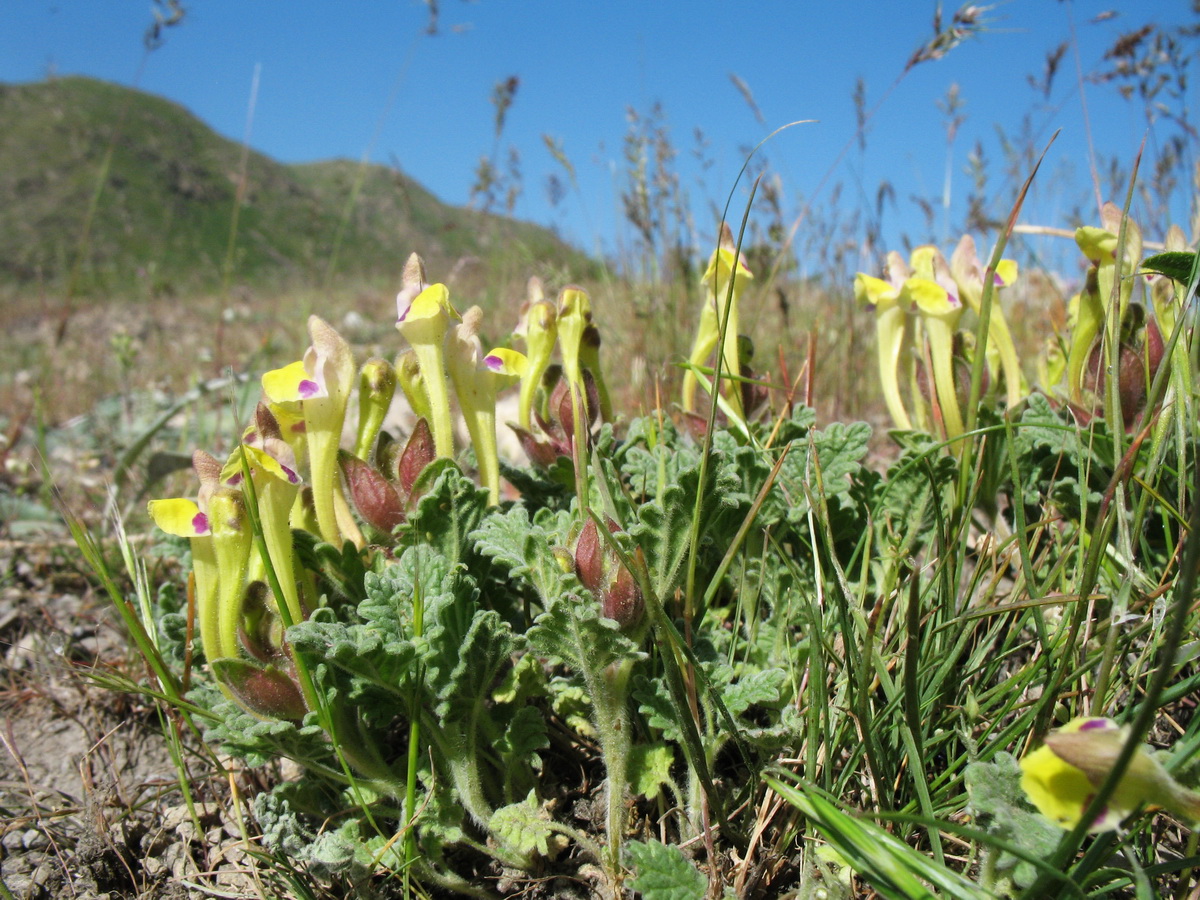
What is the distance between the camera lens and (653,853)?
114cm

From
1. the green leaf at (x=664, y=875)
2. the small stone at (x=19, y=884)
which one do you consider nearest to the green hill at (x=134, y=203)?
the small stone at (x=19, y=884)

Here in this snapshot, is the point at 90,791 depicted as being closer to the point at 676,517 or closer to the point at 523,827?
the point at 523,827

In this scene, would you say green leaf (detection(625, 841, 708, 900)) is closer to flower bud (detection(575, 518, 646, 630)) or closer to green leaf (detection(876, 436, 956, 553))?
flower bud (detection(575, 518, 646, 630))

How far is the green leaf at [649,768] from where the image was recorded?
1348mm

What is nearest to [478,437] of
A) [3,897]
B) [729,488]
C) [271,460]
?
[271,460]

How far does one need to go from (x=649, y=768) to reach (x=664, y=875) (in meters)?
0.26

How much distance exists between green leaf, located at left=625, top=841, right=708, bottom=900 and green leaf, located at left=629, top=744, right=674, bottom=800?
0.18 m

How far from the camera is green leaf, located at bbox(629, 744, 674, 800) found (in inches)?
53.1

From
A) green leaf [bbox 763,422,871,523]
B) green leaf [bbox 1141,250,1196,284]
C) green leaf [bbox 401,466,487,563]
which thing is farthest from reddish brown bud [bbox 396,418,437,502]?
green leaf [bbox 1141,250,1196,284]

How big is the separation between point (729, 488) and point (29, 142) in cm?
4279

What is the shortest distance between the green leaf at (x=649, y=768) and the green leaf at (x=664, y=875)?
0.59ft

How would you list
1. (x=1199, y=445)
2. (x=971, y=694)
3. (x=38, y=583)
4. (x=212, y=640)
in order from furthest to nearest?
1. (x=38, y=583)
2. (x=1199, y=445)
3. (x=212, y=640)
4. (x=971, y=694)

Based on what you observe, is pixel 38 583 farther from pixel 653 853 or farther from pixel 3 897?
pixel 653 853

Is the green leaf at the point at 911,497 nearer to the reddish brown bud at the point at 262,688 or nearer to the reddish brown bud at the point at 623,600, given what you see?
the reddish brown bud at the point at 623,600
